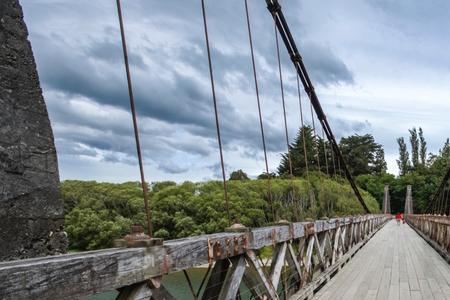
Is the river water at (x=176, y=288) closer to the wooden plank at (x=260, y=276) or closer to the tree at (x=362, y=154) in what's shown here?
the wooden plank at (x=260, y=276)

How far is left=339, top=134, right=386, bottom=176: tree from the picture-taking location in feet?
243

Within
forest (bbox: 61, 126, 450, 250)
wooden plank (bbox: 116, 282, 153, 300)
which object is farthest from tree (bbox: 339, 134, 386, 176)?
wooden plank (bbox: 116, 282, 153, 300)

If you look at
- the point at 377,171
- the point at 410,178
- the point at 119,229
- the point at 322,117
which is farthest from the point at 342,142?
the point at 322,117

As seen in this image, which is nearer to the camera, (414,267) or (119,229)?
(414,267)

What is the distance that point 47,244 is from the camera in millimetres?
2129

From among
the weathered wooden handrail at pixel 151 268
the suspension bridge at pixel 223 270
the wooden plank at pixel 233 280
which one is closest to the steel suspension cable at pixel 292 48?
the suspension bridge at pixel 223 270

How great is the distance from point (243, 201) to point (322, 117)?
66.9 feet

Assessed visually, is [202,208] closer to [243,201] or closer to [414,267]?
[243,201]

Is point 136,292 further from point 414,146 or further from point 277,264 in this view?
point 414,146

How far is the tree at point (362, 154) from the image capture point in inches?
2921

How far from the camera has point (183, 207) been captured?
32.1 meters

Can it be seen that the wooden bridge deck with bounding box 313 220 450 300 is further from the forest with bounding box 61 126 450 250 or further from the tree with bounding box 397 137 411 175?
the tree with bounding box 397 137 411 175

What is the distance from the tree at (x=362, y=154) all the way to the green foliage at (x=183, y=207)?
43.3 meters

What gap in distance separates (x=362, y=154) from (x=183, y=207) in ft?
164
